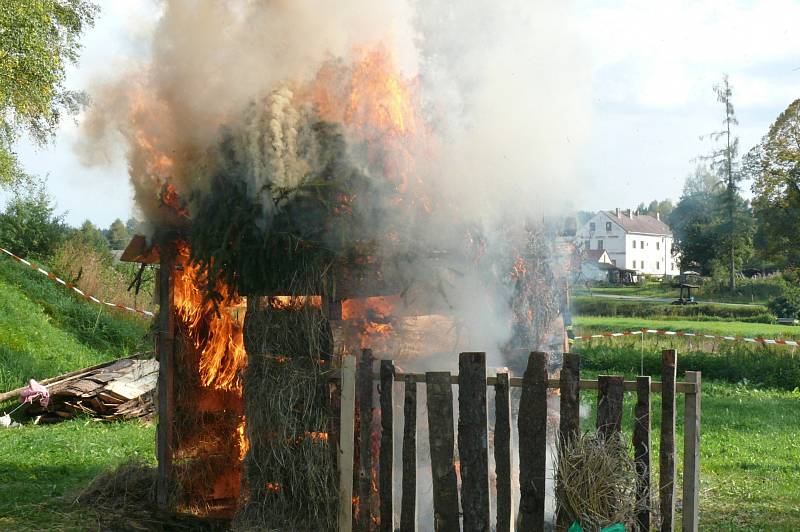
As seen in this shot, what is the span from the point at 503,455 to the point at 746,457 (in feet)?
21.6

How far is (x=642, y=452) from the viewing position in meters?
5.34

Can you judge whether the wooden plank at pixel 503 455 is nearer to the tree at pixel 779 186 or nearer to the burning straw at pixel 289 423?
the burning straw at pixel 289 423

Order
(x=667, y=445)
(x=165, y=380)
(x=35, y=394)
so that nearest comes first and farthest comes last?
(x=667, y=445) < (x=165, y=380) < (x=35, y=394)

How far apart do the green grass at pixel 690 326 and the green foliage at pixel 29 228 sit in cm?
1840

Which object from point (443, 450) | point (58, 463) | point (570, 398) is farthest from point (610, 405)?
point (58, 463)

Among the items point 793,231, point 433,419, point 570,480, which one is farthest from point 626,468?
point 793,231

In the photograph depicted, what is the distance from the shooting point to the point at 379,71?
6.93 metres

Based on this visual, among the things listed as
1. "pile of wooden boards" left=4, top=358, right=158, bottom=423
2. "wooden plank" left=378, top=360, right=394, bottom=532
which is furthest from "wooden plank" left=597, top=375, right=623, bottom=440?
"pile of wooden boards" left=4, top=358, right=158, bottom=423

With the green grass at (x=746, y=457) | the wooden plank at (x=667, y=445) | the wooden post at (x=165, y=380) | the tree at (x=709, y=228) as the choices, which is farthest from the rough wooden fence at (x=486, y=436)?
the tree at (x=709, y=228)

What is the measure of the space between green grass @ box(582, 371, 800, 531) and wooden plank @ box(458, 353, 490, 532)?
2.28 meters

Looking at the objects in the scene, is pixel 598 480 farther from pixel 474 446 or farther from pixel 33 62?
pixel 33 62

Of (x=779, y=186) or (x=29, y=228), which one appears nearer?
(x=29, y=228)

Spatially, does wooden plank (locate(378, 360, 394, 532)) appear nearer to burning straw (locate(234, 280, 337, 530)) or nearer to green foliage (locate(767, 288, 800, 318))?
burning straw (locate(234, 280, 337, 530))

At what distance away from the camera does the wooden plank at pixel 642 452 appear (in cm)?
527
